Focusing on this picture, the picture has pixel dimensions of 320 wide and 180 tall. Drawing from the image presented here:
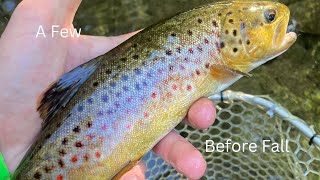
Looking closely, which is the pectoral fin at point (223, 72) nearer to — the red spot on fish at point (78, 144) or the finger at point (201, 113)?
the finger at point (201, 113)

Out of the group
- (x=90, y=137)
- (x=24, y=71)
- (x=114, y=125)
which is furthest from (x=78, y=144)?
(x=24, y=71)

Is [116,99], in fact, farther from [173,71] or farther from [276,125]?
[276,125]

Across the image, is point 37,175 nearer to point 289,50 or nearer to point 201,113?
point 201,113

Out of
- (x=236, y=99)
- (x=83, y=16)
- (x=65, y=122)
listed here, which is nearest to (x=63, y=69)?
(x=65, y=122)

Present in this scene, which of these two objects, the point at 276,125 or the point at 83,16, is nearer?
the point at 276,125

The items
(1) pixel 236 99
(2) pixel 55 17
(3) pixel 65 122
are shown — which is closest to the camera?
(3) pixel 65 122

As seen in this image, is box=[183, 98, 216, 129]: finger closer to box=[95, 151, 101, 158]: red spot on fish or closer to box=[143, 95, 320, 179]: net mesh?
box=[95, 151, 101, 158]: red spot on fish

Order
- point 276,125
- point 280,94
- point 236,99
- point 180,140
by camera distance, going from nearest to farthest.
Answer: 1. point 180,140
2. point 236,99
3. point 276,125
4. point 280,94

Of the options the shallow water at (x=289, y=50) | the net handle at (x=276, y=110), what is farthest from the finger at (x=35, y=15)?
the shallow water at (x=289, y=50)
